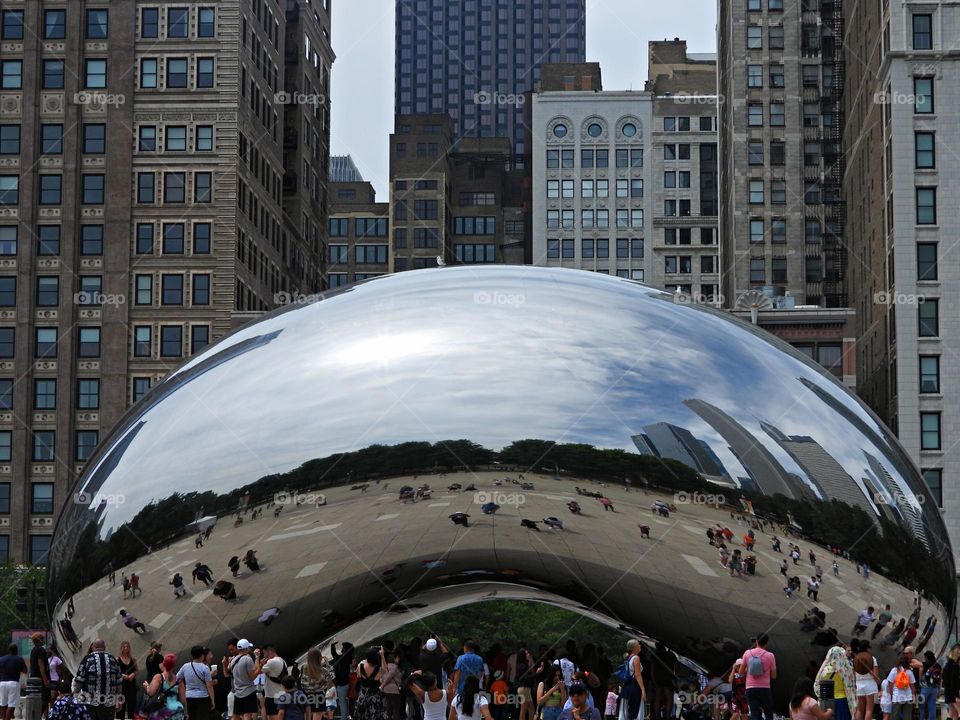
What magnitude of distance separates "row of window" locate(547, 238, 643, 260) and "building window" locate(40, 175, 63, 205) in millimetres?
58312

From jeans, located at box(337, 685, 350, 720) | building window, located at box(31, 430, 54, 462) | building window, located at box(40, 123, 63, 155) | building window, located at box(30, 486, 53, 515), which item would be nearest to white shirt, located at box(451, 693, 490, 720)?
jeans, located at box(337, 685, 350, 720)

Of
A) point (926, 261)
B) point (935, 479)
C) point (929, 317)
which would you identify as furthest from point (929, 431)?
point (926, 261)

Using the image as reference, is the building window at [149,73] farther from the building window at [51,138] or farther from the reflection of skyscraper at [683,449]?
the reflection of skyscraper at [683,449]

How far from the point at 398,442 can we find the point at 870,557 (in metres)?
5.05

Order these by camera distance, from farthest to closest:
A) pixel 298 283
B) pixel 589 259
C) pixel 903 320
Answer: pixel 589 259 → pixel 298 283 → pixel 903 320

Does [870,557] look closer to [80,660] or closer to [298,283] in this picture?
[80,660]

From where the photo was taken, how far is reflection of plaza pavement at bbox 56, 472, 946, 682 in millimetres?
16234

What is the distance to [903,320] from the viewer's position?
223 feet

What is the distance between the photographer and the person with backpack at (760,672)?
654 inches

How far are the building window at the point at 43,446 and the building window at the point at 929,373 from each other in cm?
3940

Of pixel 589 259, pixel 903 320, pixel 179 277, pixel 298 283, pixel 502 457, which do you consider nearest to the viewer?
pixel 502 457

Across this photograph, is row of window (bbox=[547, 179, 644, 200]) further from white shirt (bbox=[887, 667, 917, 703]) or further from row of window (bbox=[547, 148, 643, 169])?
white shirt (bbox=[887, 667, 917, 703])

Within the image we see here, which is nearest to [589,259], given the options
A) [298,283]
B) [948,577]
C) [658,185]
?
[658,185]

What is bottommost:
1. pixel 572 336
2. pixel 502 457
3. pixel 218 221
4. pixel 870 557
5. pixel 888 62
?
pixel 870 557
